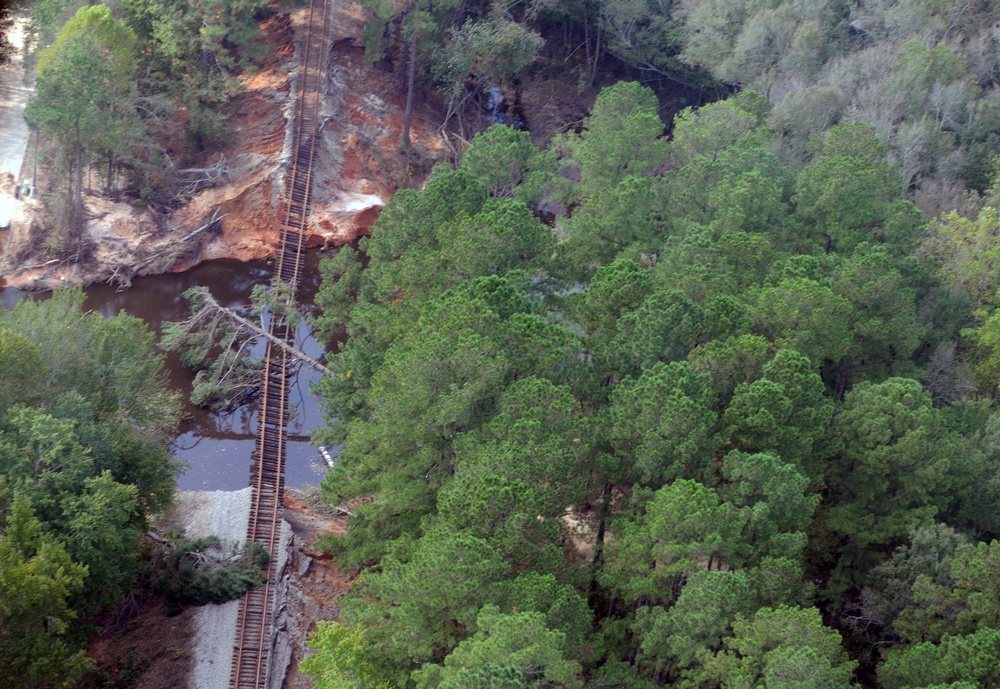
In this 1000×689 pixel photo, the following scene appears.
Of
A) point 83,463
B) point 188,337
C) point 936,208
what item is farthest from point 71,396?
point 936,208

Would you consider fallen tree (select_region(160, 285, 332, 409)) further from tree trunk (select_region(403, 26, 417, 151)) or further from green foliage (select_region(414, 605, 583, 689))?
green foliage (select_region(414, 605, 583, 689))

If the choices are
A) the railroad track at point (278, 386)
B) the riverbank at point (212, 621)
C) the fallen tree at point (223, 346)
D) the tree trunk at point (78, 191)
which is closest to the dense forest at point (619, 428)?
the tree trunk at point (78, 191)

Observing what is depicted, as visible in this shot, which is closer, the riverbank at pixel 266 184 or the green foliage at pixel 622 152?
the green foliage at pixel 622 152

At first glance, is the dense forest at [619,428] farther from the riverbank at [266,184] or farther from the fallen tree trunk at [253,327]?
the riverbank at [266,184]

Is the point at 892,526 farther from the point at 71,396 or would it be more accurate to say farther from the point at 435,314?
the point at 71,396

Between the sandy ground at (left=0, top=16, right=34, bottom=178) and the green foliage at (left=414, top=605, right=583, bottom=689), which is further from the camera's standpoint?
the sandy ground at (left=0, top=16, right=34, bottom=178)

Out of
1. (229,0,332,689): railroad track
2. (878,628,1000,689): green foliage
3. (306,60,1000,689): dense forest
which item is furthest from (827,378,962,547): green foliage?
(229,0,332,689): railroad track
